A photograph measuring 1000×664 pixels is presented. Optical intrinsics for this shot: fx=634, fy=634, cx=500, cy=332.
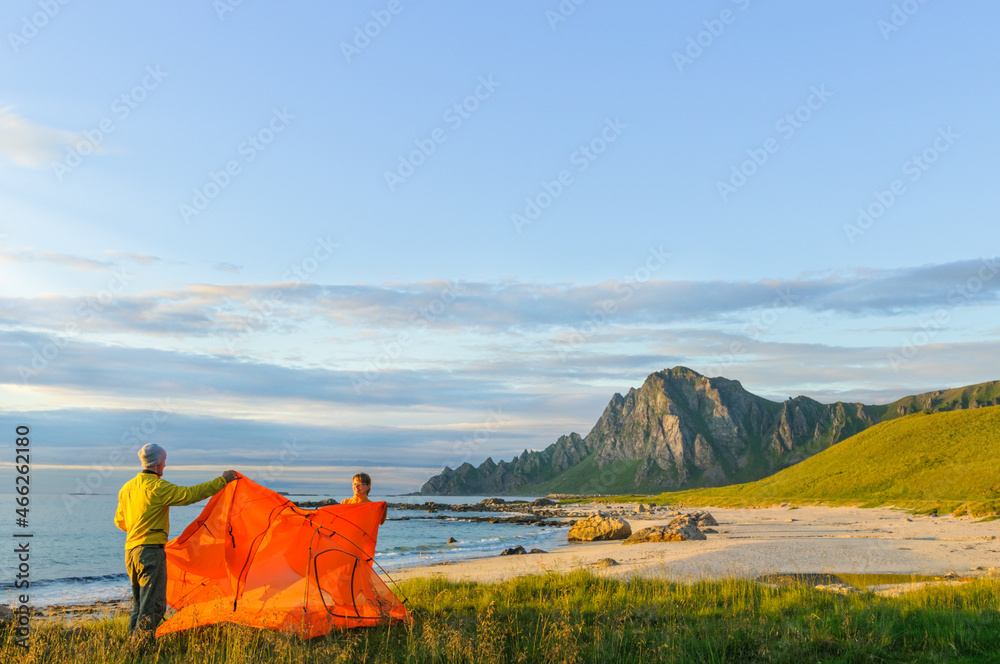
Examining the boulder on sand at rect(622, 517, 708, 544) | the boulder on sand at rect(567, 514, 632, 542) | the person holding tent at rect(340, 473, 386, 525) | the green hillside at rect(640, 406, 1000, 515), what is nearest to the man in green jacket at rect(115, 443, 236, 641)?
the person holding tent at rect(340, 473, 386, 525)

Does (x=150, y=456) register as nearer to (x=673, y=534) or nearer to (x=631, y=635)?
(x=631, y=635)

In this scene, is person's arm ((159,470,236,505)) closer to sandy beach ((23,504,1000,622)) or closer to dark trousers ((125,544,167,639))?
dark trousers ((125,544,167,639))

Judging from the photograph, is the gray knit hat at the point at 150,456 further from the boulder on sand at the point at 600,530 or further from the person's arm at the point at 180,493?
the boulder on sand at the point at 600,530

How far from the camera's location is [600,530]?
4006 centimetres

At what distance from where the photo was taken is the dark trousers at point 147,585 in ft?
28.8

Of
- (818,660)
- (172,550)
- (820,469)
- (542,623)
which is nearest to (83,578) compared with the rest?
(172,550)

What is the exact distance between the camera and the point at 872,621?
9.04m

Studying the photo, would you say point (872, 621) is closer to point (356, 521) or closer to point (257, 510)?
point (356, 521)

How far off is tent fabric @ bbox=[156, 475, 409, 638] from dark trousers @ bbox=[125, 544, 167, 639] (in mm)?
620

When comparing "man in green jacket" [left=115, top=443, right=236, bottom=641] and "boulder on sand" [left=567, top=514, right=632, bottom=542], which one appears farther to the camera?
"boulder on sand" [left=567, top=514, right=632, bottom=542]

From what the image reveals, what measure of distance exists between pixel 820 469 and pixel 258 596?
353 feet

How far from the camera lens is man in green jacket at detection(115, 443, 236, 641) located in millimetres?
8695

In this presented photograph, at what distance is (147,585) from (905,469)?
90.7 m

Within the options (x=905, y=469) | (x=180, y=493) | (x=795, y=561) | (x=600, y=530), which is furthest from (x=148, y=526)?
(x=905, y=469)
